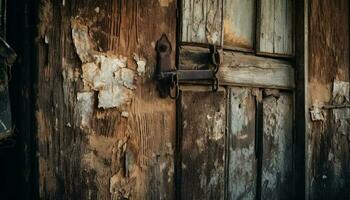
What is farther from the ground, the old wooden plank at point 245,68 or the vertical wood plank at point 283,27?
the vertical wood plank at point 283,27

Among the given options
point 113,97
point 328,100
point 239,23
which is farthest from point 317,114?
point 113,97

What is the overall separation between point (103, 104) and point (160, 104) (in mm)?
296

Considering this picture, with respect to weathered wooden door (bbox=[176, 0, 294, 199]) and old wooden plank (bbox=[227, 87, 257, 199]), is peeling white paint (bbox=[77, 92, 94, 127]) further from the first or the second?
old wooden plank (bbox=[227, 87, 257, 199])

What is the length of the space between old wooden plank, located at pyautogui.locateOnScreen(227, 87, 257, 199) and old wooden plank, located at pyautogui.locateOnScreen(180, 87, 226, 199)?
90 millimetres

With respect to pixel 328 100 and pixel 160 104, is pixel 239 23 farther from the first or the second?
pixel 328 100

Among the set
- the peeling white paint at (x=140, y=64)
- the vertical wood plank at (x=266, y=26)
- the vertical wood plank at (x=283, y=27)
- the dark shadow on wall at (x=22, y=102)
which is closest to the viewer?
the dark shadow on wall at (x=22, y=102)

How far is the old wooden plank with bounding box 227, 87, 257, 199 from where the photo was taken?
2.25 m

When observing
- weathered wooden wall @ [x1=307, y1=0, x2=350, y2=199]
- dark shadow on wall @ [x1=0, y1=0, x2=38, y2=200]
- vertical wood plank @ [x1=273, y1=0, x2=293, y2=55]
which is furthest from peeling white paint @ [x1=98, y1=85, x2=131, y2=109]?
weathered wooden wall @ [x1=307, y1=0, x2=350, y2=199]

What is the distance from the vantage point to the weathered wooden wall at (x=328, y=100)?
266cm

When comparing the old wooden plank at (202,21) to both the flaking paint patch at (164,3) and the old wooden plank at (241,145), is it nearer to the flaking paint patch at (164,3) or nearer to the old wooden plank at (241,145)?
the flaking paint patch at (164,3)

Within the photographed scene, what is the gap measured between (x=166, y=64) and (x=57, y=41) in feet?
1.63

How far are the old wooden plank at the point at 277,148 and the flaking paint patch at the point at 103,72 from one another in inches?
38.8

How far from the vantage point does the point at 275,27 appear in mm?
2496

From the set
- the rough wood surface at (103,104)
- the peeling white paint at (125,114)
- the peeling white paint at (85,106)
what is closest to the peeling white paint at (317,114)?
the rough wood surface at (103,104)
